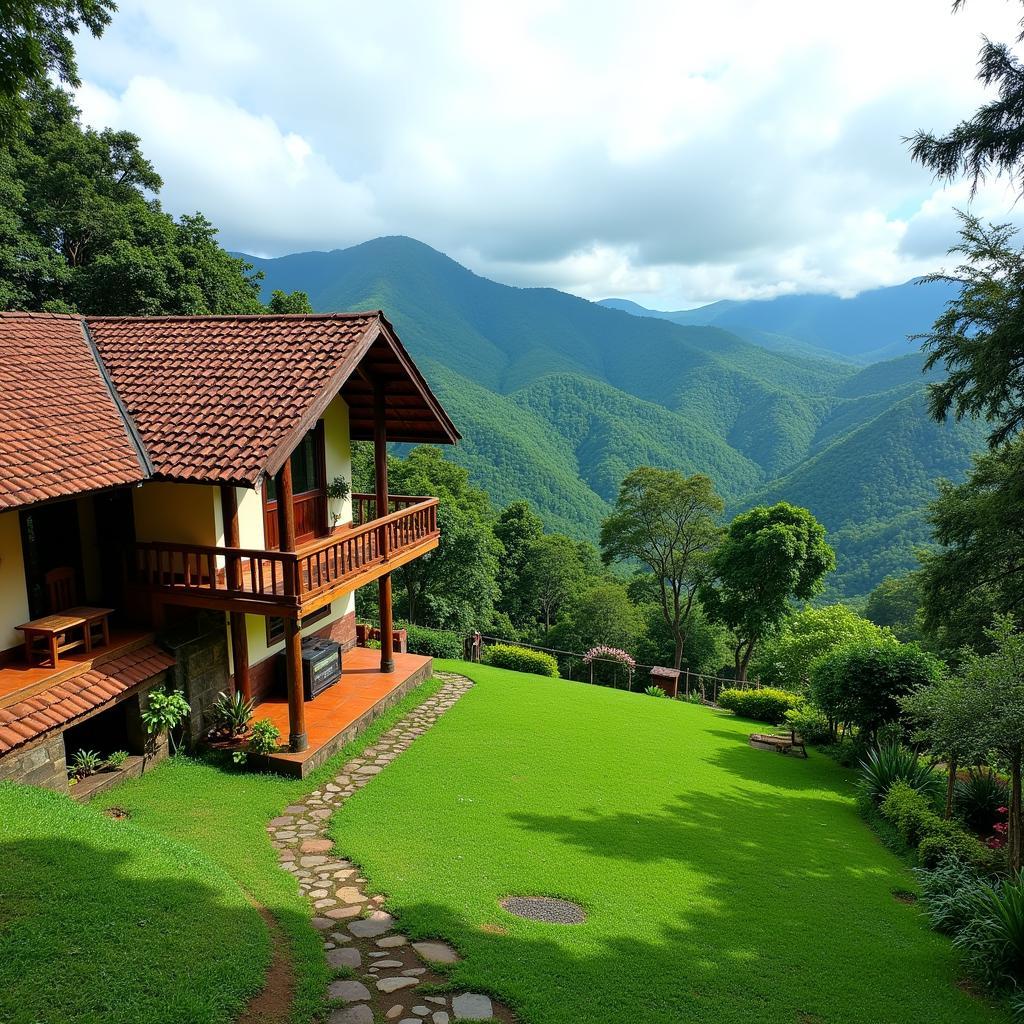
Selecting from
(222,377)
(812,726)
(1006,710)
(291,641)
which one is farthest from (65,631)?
(812,726)

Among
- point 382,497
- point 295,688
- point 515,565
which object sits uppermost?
point 382,497

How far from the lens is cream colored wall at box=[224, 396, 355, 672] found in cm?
1134

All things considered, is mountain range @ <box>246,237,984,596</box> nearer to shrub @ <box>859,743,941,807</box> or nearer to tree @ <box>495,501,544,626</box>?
tree @ <box>495,501,544,626</box>

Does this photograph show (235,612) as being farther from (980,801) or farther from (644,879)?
(980,801)

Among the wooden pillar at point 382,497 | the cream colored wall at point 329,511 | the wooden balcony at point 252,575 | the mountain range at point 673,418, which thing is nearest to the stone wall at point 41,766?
A: the wooden balcony at point 252,575

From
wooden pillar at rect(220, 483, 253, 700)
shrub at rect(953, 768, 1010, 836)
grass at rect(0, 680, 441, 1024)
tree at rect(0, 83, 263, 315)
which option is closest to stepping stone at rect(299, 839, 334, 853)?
grass at rect(0, 680, 441, 1024)

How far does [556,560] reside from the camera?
46219 mm

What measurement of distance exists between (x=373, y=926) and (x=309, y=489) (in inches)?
326

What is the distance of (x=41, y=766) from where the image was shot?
311 inches

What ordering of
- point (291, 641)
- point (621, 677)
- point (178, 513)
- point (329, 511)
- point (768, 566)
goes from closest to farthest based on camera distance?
1. point (291, 641)
2. point (178, 513)
3. point (329, 511)
4. point (768, 566)
5. point (621, 677)

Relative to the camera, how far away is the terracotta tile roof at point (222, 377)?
945 centimetres

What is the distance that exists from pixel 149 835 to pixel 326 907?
6.58 feet

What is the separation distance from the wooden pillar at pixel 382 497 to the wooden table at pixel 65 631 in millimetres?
4466

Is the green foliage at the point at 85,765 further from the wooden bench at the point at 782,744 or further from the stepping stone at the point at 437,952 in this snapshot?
the wooden bench at the point at 782,744
